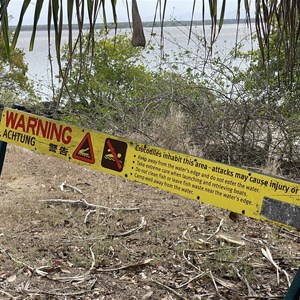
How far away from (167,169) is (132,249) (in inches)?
46.3

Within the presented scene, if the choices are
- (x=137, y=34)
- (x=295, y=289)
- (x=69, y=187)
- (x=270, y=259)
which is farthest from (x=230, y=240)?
(x=137, y=34)

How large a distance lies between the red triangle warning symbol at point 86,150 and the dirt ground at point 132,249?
719 millimetres

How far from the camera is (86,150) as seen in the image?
257cm

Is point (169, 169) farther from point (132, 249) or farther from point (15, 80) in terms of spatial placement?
point (15, 80)

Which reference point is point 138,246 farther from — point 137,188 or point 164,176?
point 137,188

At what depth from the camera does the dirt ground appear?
286 cm

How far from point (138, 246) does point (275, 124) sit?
2876 millimetres

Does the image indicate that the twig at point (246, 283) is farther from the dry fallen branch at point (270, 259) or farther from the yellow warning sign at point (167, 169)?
the yellow warning sign at point (167, 169)

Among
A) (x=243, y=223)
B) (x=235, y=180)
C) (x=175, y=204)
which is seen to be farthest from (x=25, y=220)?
(x=235, y=180)

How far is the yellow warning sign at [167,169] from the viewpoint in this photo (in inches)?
78.5

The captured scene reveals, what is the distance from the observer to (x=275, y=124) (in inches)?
227

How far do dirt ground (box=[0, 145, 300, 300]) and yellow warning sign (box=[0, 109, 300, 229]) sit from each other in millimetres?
722

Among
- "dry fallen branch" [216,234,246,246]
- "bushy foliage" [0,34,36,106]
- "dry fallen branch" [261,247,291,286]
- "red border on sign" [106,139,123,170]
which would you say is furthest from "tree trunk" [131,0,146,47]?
"bushy foliage" [0,34,36,106]

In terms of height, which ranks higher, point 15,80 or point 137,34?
point 137,34
